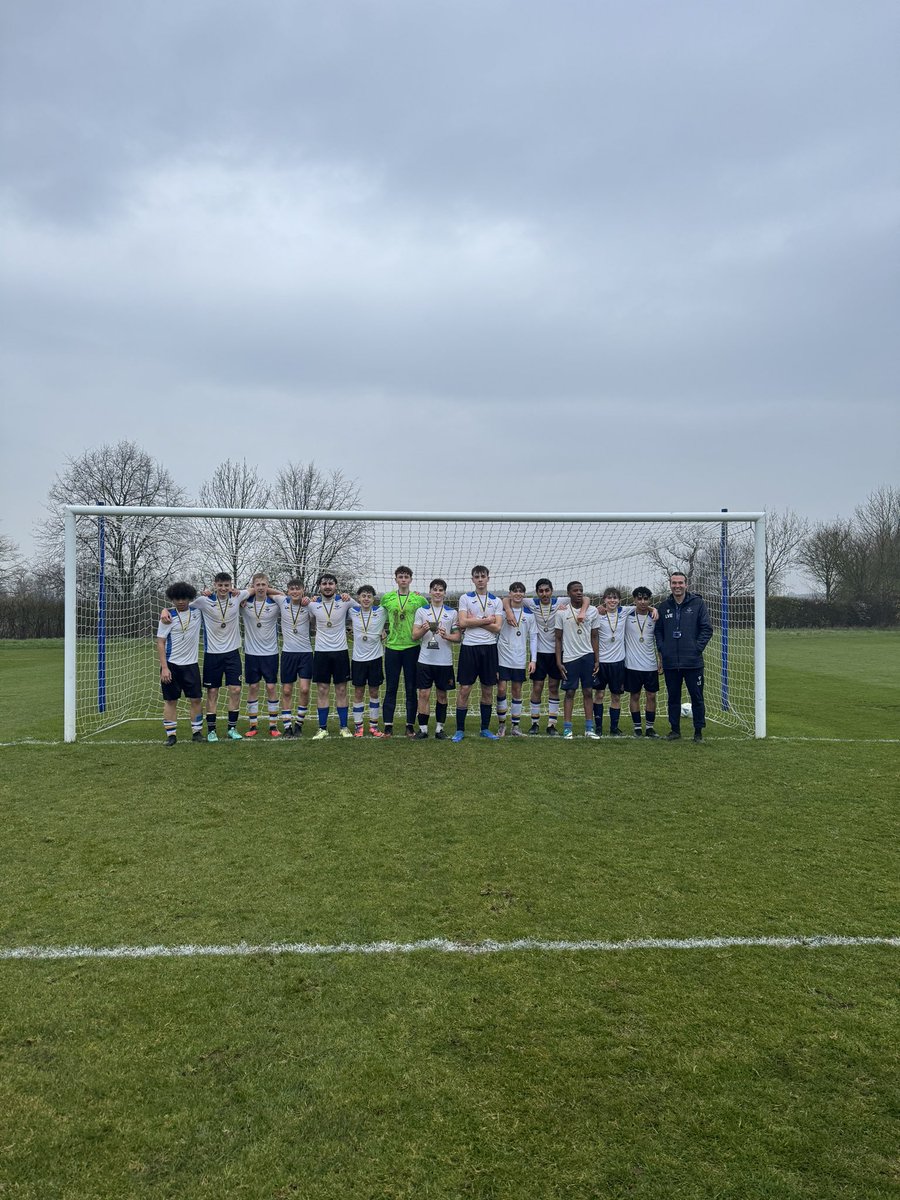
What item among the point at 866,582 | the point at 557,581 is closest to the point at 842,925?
the point at 557,581

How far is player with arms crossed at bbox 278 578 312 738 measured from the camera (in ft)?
28.3

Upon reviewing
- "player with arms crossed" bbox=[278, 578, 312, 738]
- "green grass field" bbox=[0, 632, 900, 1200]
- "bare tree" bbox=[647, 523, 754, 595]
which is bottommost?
"green grass field" bbox=[0, 632, 900, 1200]

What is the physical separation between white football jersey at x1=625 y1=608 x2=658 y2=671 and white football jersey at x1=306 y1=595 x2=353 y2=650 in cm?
Result: 341

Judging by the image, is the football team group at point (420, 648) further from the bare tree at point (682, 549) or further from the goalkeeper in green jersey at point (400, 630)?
the bare tree at point (682, 549)

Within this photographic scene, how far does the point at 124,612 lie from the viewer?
10438 millimetres

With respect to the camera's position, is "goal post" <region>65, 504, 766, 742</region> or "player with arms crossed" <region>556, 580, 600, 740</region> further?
"goal post" <region>65, 504, 766, 742</region>

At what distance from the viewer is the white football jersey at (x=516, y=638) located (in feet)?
28.9

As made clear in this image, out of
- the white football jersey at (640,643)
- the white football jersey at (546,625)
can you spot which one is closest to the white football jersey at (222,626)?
the white football jersey at (546,625)

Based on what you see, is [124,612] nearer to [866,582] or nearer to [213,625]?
[213,625]

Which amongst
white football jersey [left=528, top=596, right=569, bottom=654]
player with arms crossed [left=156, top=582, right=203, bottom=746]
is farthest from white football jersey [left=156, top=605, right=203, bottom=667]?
white football jersey [left=528, top=596, right=569, bottom=654]

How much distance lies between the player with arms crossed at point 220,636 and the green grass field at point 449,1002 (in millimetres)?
2606

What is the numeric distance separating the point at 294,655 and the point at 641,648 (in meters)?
4.24

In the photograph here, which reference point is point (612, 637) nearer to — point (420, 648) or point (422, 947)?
point (420, 648)

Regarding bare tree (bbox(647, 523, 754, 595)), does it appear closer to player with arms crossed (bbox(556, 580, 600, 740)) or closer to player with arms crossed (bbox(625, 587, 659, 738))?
player with arms crossed (bbox(625, 587, 659, 738))
